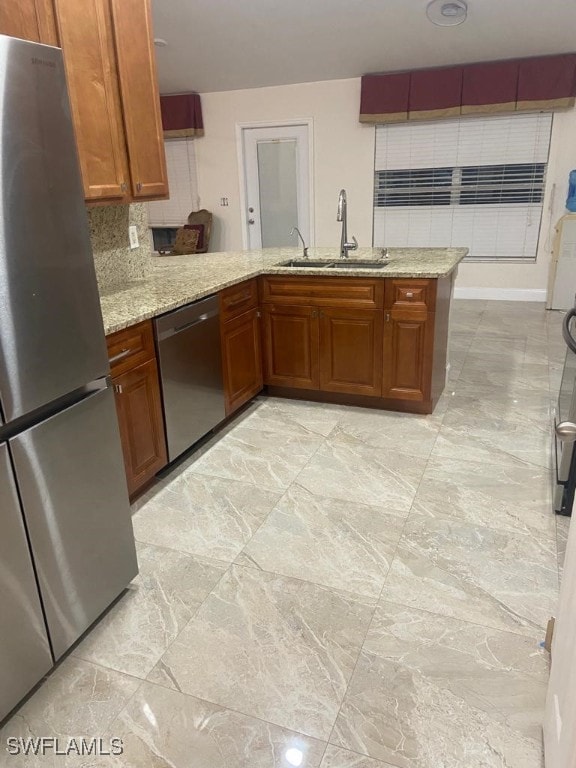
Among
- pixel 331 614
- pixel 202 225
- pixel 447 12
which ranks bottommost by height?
pixel 331 614

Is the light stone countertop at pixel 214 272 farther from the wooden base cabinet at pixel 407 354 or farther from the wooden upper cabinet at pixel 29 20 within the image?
the wooden upper cabinet at pixel 29 20

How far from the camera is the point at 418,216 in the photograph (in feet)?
20.6

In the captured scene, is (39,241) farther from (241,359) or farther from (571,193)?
(571,193)

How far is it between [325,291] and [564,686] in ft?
8.05

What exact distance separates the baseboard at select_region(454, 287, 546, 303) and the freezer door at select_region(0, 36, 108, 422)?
5580 millimetres

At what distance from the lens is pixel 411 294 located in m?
3.01

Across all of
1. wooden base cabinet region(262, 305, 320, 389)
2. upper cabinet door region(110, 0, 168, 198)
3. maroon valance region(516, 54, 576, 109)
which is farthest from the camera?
maroon valance region(516, 54, 576, 109)

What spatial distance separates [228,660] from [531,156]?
5.86 m

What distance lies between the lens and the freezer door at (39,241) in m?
1.24

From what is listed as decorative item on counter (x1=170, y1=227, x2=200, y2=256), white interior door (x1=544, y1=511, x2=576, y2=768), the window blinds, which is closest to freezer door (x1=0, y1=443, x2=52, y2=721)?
white interior door (x1=544, y1=511, x2=576, y2=768)

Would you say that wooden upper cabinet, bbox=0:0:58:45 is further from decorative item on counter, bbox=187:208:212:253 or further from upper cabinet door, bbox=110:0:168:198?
decorative item on counter, bbox=187:208:212:253

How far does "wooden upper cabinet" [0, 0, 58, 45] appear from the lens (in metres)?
1.84

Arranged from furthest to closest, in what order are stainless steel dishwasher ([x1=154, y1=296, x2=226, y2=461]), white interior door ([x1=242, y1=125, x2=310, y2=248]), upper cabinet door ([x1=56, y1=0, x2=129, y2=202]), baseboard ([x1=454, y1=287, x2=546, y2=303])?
white interior door ([x1=242, y1=125, x2=310, y2=248]) → baseboard ([x1=454, y1=287, x2=546, y2=303]) → stainless steel dishwasher ([x1=154, y1=296, x2=226, y2=461]) → upper cabinet door ([x1=56, y1=0, x2=129, y2=202])

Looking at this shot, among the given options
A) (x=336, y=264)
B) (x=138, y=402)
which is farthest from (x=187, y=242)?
(x=138, y=402)
